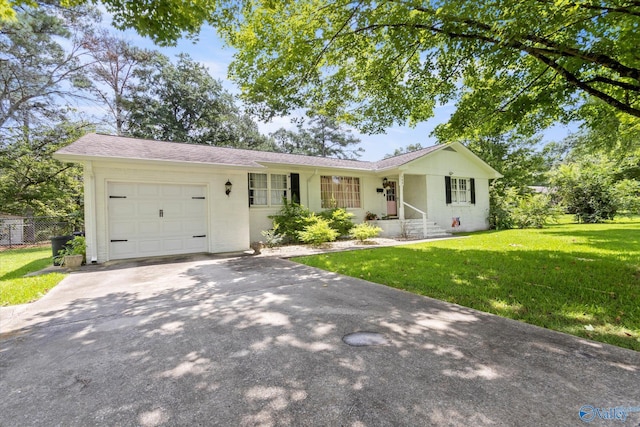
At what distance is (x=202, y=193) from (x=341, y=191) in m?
6.67

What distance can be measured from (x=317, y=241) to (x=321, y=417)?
8670 millimetres

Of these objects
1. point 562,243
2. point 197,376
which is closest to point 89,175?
point 197,376

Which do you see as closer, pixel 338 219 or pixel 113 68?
pixel 338 219

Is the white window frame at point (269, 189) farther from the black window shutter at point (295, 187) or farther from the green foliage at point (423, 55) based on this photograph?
the green foliage at point (423, 55)

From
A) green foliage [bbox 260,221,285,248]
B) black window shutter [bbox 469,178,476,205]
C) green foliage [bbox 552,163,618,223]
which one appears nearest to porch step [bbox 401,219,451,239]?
black window shutter [bbox 469,178,476,205]

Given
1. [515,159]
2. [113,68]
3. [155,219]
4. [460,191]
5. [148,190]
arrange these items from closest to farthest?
[148,190] < [155,219] < [460,191] < [515,159] < [113,68]

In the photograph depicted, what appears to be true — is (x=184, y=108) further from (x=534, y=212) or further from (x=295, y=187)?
(x=534, y=212)

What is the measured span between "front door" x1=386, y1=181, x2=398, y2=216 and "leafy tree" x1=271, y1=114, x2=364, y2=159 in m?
19.3

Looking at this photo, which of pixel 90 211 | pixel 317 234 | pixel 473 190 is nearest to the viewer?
pixel 90 211

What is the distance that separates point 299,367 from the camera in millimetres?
2369

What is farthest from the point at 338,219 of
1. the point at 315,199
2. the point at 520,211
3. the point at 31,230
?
the point at 31,230

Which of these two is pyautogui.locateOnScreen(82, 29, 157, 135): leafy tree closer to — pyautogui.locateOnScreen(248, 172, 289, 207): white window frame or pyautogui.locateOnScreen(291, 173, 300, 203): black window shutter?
pyautogui.locateOnScreen(248, 172, 289, 207): white window frame

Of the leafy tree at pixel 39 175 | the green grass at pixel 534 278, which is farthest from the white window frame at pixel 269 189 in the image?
the leafy tree at pixel 39 175

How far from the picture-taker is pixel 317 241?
10.4 metres
